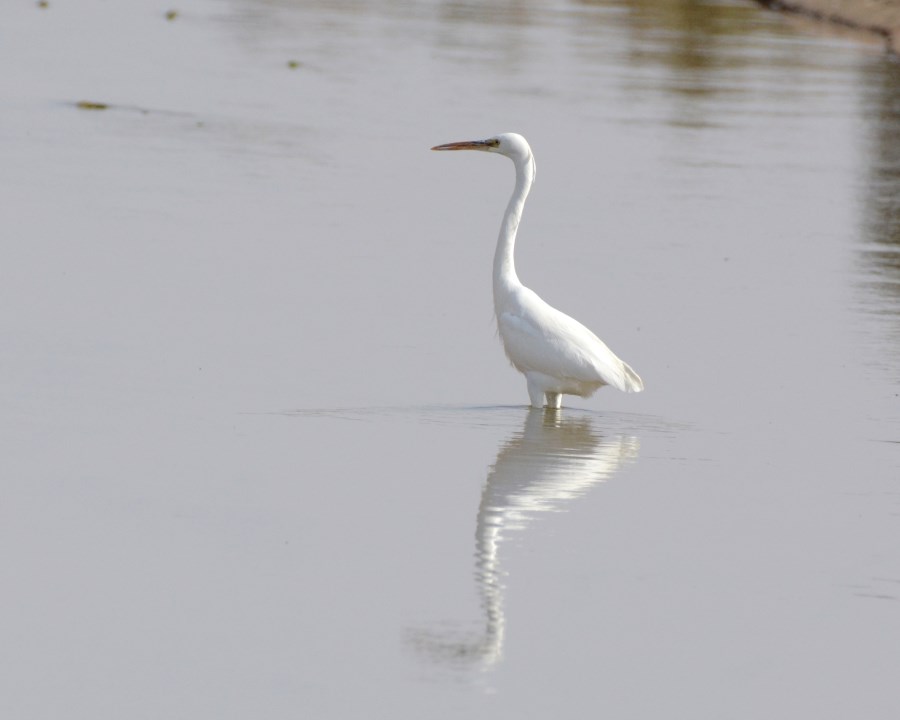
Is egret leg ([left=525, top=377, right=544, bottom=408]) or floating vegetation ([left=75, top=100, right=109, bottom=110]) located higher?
egret leg ([left=525, top=377, right=544, bottom=408])

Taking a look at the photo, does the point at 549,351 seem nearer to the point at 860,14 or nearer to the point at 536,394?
the point at 536,394

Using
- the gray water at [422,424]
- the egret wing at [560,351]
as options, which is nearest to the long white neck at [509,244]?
the egret wing at [560,351]

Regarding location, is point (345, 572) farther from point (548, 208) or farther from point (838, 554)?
point (548, 208)

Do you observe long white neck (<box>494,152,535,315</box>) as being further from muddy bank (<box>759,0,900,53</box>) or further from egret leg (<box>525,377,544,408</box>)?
muddy bank (<box>759,0,900,53</box>)

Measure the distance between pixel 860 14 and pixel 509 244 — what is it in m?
28.9

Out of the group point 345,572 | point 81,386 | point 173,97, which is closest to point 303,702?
point 345,572

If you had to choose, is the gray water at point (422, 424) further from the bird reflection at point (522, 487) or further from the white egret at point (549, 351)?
the white egret at point (549, 351)

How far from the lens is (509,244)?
34.6 feet

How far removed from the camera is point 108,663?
593 centimetres

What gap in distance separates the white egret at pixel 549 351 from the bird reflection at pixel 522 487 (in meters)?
0.17

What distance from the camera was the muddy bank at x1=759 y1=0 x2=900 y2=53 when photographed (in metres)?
36.4

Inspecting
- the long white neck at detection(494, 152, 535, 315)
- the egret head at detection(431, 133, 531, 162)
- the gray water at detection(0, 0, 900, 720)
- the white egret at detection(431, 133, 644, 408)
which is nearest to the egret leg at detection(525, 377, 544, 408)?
the white egret at detection(431, 133, 644, 408)

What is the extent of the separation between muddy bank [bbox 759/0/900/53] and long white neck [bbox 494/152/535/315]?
82.4ft

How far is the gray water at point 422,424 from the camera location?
20.2 feet
